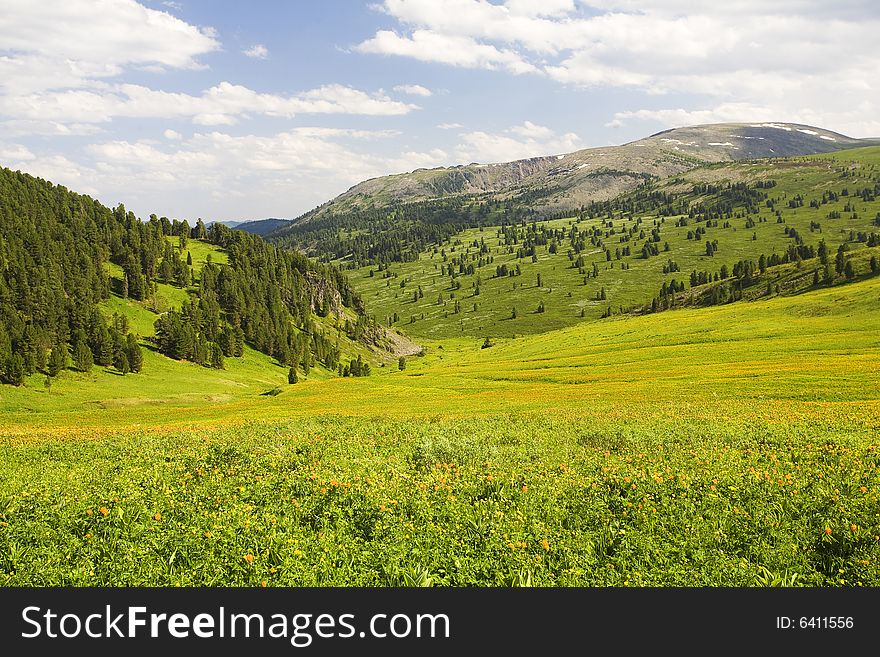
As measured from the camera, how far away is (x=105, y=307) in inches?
6117

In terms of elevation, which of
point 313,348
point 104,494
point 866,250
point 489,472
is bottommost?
point 313,348

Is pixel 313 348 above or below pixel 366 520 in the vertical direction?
below

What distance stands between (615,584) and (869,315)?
115m

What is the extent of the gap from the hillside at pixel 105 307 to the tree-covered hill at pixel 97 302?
0.32 m

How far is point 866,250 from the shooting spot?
17000cm

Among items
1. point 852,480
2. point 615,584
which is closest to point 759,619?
point 615,584

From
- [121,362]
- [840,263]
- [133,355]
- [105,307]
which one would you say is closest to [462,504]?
[121,362]

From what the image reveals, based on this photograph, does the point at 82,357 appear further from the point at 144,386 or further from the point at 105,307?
the point at 105,307

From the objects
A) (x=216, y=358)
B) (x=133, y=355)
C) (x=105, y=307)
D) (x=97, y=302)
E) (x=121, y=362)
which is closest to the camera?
(x=121, y=362)

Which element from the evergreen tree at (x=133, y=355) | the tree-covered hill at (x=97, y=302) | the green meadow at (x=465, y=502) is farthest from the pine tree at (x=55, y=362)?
the green meadow at (x=465, y=502)

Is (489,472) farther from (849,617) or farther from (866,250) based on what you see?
(866,250)

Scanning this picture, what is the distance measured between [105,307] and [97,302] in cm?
298

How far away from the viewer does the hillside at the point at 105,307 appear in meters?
113

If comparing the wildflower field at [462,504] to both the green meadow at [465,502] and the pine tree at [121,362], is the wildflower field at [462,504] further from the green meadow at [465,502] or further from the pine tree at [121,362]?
the pine tree at [121,362]
